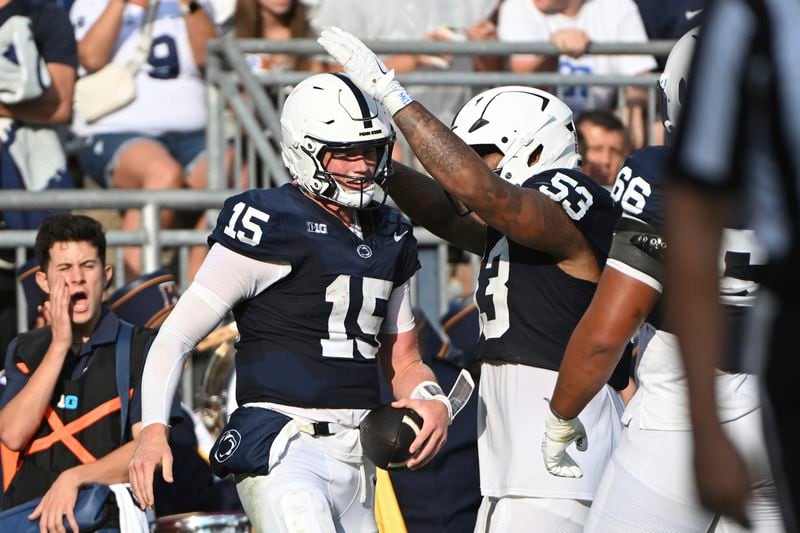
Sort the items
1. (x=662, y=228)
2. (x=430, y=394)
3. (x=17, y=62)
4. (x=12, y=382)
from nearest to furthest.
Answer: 1. (x=662, y=228)
2. (x=430, y=394)
3. (x=12, y=382)
4. (x=17, y=62)

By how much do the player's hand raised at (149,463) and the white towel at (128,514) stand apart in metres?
0.97

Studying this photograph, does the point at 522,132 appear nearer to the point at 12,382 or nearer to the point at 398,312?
the point at 398,312

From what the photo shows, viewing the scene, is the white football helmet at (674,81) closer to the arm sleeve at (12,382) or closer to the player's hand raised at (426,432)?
the player's hand raised at (426,432)

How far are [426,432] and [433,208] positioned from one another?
111 centimetres

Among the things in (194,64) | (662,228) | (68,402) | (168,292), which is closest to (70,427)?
(68,402)

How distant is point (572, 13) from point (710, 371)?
680 cm

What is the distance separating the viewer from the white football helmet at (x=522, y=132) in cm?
480

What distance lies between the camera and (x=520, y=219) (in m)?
4.31

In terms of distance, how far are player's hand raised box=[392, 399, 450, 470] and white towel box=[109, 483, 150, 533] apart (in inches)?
48.1

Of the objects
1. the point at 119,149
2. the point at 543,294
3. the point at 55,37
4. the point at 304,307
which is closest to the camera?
the point at 304,307

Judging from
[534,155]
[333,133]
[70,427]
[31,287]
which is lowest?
[70,427]

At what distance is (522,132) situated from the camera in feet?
15.7

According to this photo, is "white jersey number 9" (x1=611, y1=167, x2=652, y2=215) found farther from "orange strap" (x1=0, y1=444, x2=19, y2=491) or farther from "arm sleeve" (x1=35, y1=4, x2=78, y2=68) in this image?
"arm sleeve" (x1=35, y1=4, x2=78, y2=68)

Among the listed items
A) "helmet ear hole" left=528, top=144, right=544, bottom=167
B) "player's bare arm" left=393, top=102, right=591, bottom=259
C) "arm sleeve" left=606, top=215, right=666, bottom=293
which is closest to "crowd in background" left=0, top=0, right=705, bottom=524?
"helmet ear hole" left=528, top=144, right=544, bottom=167
